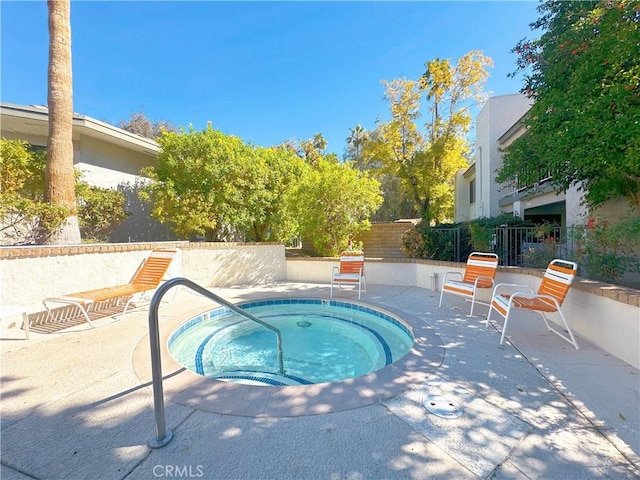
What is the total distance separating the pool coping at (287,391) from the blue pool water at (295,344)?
40.0 inches

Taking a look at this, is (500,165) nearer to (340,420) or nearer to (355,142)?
(340,420)

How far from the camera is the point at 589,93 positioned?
4242 mm

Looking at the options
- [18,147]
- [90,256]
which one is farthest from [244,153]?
[18,147]

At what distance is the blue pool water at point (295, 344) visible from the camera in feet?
13.5

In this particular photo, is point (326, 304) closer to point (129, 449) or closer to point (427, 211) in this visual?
point (129, 449)

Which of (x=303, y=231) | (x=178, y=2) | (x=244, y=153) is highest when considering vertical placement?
(x=178, y=2)

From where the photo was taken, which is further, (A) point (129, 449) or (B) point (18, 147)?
(B) point (18, 147)

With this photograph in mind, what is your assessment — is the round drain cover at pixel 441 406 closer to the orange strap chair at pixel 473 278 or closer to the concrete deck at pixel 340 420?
the concrete deck at pixel 340 420

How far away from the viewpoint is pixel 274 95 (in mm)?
14438

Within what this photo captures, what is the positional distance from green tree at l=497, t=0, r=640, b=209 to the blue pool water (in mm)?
4070

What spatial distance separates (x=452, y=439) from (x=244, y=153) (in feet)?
30.0

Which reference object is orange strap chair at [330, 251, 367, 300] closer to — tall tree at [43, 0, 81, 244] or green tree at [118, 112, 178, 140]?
tall tree at [43, 0, 81, 244]

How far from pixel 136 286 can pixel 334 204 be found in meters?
6.01

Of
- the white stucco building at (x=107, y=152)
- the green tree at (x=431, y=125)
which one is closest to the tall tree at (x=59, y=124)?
the white stucco building at (x=107, y=152)
